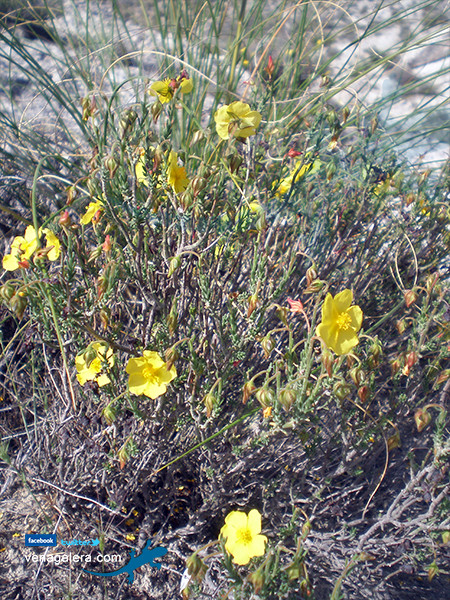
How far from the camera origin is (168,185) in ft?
4.48

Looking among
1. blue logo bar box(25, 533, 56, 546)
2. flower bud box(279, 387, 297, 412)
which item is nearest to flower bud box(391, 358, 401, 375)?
flower bud box(279, 387, 297, 412)

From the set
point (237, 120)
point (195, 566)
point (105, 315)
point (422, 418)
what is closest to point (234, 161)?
point (237, 120)

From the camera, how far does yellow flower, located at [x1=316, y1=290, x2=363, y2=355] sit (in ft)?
3.78

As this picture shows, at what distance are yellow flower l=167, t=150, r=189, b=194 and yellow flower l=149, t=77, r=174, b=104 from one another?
16cm

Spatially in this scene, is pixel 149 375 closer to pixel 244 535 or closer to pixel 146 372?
pixel 146 372

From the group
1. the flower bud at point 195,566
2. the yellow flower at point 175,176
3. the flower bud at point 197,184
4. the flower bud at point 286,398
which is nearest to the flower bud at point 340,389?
the flower bud at point 286,398

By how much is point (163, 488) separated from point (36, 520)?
571 mm

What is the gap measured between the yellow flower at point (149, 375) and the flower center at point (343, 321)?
0.48 meters

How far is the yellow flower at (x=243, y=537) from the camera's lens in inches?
49.0

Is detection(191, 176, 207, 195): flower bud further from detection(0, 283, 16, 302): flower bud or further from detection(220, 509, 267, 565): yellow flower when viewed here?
detection(220, 509, 267, 565): yellow flower

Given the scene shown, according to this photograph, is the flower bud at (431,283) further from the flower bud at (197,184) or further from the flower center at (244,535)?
the flower center at (244,535)

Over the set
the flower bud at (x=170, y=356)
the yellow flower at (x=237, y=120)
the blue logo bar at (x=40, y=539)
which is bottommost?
the blue logo bar at (x=40, y=539)

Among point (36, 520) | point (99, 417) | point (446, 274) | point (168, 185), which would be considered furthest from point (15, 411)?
point (446, 274)

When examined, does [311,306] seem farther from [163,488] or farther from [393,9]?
[393,9]
